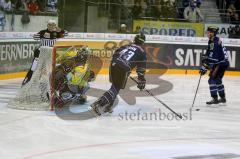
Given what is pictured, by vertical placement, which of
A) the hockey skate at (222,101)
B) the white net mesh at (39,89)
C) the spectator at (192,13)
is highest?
the spectator at (192,13)

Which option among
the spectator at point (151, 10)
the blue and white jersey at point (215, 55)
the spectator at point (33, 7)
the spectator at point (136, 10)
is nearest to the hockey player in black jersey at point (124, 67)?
the blue and white jersey at point (215, 55)

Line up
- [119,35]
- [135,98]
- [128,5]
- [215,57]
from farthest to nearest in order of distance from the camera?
1. [128,5]
2. [119,35]
3. [135,98]
4. [215,57]

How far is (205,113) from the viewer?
11.2m

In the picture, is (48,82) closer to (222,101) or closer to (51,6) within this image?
(222,101)

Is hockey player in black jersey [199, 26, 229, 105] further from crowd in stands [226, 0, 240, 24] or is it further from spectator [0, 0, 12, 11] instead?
crowd in stands [226, 0, 240, 24]

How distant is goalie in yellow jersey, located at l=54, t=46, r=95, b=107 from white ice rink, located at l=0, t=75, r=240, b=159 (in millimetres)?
320

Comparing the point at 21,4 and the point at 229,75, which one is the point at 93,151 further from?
the point at 229,75

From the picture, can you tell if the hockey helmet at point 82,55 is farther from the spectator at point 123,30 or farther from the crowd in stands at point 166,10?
the crowd in stands at point 166,10

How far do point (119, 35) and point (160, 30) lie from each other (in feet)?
6.17

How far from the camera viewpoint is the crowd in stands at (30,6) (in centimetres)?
1702

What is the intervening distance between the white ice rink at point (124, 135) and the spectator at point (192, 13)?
9.88 metres

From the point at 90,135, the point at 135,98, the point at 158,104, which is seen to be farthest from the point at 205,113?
the point at 90,135

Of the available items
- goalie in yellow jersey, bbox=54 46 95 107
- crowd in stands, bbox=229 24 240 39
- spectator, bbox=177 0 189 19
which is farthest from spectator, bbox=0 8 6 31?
crowd in stands, bbox=229 24 240 39

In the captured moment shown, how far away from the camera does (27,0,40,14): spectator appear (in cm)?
1774
